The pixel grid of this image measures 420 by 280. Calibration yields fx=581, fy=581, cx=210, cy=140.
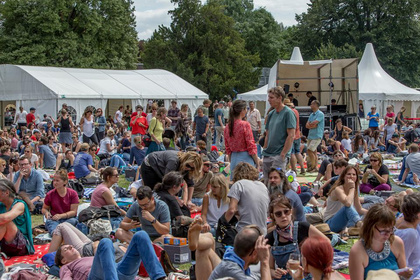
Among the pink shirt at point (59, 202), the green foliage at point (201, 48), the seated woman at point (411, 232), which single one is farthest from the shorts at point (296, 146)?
the green foliage at point (201, 48)

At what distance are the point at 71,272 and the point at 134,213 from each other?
1314mm

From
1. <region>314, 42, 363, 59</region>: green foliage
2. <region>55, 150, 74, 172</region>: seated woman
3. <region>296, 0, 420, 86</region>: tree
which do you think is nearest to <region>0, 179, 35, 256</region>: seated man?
<region>55, 150, 74, 172</region>: seated woman

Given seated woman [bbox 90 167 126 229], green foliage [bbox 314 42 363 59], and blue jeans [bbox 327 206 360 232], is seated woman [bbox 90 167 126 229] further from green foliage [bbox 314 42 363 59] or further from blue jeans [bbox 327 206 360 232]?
green foliage [bbox 314 42 363 59]

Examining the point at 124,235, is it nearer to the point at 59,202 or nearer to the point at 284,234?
the point at 59,202

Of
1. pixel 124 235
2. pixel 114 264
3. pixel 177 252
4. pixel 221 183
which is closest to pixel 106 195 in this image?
pixel 124 235

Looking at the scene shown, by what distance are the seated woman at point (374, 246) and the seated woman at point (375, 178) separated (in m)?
5.80

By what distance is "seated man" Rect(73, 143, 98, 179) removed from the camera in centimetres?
1181

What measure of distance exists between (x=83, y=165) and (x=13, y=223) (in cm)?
542

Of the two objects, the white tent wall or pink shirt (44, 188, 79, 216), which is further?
the white tent wall

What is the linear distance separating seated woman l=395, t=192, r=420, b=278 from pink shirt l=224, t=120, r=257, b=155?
3.19 m

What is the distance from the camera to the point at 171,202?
6.76 m

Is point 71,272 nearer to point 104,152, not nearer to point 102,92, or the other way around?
point 104,152

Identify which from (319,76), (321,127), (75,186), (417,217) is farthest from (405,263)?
(319,76)

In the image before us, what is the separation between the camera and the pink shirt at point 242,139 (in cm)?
794
